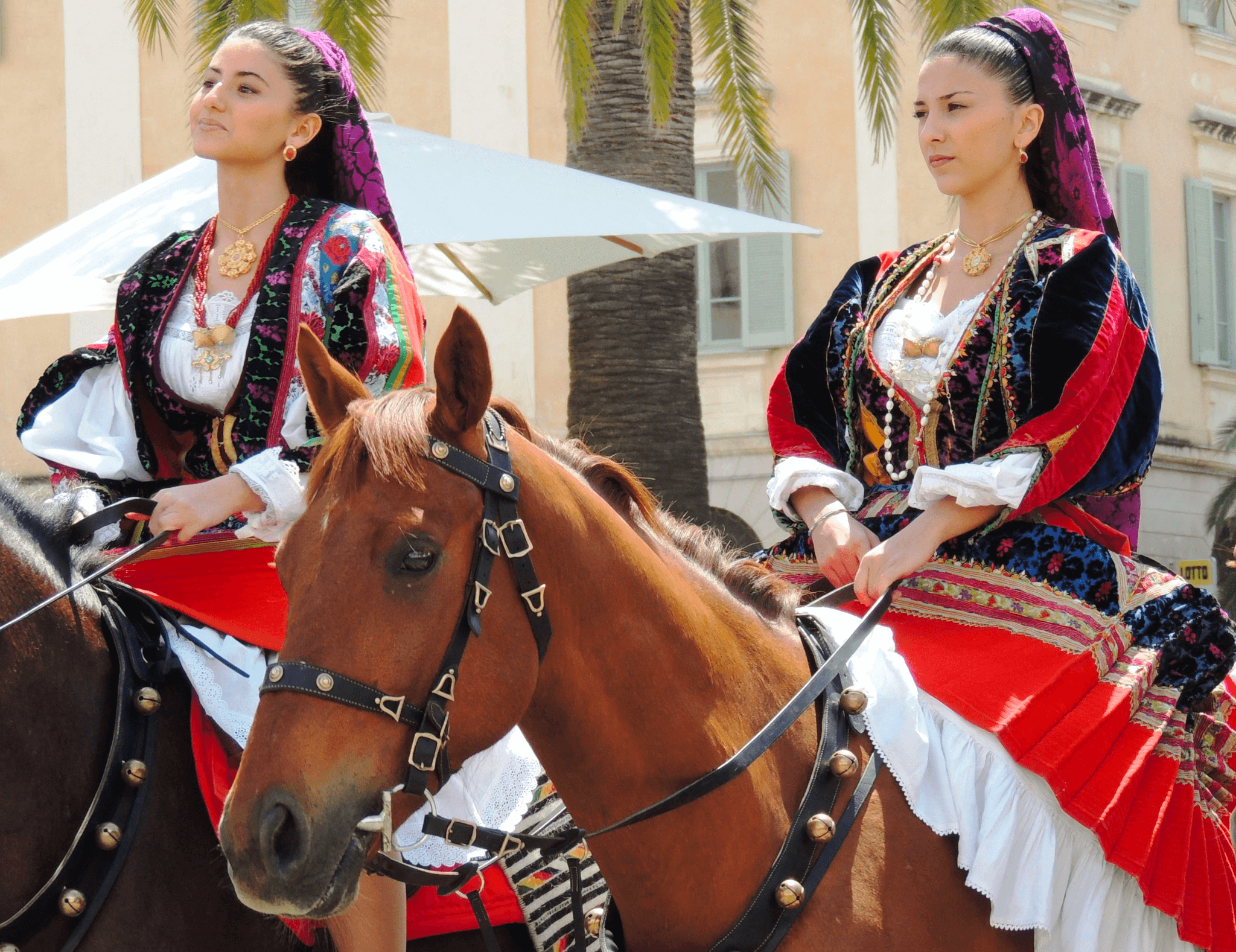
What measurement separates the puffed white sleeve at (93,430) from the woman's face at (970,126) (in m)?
1.90

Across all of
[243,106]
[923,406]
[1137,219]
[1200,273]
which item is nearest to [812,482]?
[923,406]

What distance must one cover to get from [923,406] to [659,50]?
5.76 m

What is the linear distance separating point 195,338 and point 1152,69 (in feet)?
57.9

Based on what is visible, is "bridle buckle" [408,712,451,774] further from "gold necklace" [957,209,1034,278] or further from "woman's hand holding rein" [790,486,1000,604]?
"gold necklace" [957,209,1034,278]

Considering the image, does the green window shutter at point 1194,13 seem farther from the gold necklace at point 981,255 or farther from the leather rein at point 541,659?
the leather rein at point 541,659

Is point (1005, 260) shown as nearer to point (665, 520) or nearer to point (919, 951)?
point (665, 520)

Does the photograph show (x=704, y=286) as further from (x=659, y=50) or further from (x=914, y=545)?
(x=914, y=545)

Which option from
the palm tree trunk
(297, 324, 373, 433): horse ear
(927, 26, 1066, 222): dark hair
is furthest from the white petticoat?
the palm tree trunk

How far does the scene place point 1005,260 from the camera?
131 inches

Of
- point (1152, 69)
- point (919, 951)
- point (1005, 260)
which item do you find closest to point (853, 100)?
point (1152, 69)

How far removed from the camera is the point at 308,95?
11.7 ft

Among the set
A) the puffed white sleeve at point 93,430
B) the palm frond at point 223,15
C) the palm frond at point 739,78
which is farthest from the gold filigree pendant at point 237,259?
the palm frond at point 739,78

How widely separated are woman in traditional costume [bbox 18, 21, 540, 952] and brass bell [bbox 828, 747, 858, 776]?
758 mm

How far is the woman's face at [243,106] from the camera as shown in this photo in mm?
3490
